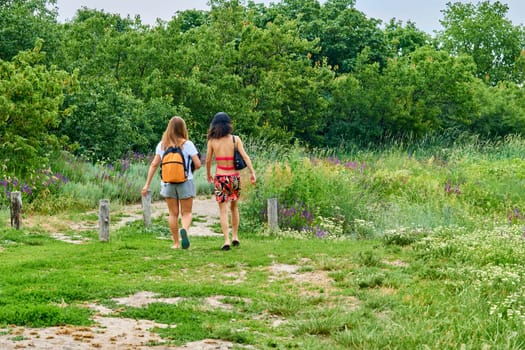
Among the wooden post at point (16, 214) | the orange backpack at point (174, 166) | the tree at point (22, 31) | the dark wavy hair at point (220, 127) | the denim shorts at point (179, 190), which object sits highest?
the tree at point (22, 31)

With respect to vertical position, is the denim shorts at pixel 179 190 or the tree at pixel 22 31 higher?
the tree at pixel 22 31

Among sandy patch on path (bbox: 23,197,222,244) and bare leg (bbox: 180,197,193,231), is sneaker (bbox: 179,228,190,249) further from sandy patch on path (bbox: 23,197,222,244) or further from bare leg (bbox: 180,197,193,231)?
sandy patch on path (bbox: 23,197,222,244)

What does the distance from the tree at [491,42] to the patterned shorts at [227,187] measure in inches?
1707

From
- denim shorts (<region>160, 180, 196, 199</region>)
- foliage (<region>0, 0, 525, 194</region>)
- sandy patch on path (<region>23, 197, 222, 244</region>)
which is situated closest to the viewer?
denim shorts (<region>160, 180, 196, 199</region>)

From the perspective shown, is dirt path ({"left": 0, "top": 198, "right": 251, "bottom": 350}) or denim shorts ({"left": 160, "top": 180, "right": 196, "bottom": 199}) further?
denim shorts ({"left": 160, "top": 180, "right": 196, "bottom": 199})

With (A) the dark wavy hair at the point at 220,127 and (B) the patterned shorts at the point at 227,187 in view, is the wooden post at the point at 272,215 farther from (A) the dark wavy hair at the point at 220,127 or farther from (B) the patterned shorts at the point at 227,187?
(A) the dark wavy hair at the point at 220,127

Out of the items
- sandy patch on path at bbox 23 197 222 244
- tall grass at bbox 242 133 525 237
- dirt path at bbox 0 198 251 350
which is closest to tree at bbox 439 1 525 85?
tall grass at bbox 242 133 525 237

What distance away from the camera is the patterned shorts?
9.77m

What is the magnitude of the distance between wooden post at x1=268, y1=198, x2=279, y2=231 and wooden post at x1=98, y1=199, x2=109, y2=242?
296 centimetres

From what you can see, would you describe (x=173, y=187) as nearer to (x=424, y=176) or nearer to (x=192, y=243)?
(x=192, y=243)

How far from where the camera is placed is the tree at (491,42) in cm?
5062

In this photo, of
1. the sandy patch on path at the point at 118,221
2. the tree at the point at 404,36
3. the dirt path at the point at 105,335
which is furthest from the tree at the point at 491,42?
the dirt path at the point at 105,335

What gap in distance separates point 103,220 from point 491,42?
45420mm

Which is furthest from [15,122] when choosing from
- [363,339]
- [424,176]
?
[363,339]
